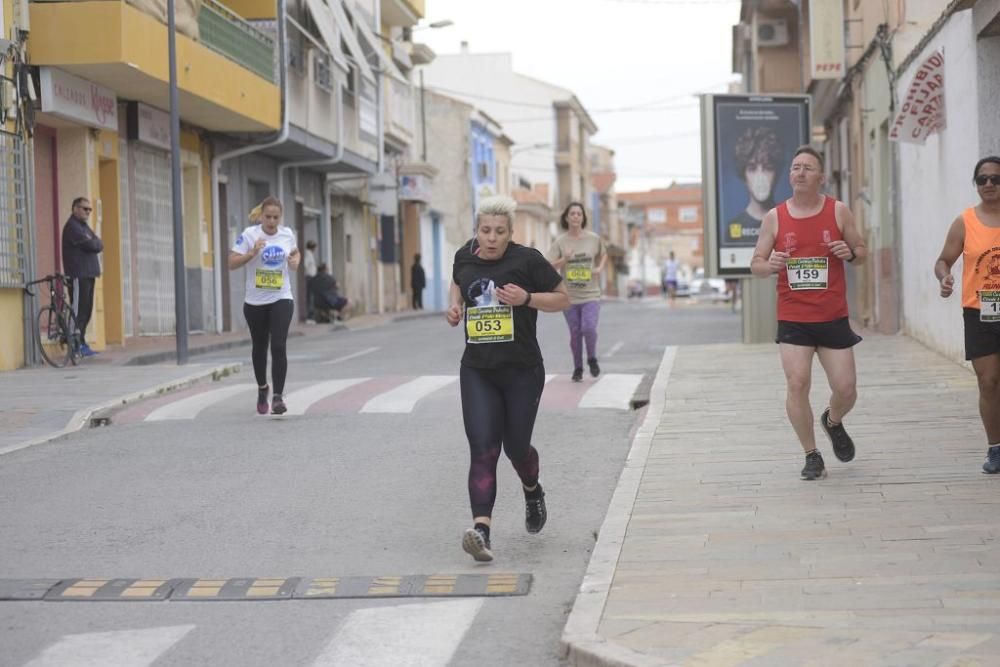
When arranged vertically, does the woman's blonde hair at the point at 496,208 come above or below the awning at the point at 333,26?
below

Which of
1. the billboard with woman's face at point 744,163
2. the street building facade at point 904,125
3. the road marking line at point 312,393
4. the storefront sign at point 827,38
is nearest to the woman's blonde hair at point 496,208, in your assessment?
the road marking line at point 312,393

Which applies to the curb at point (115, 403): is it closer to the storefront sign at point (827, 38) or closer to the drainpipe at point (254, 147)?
the drainpipe at point (254, 147)

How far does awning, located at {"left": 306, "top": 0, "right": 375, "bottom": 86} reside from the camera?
3102cm

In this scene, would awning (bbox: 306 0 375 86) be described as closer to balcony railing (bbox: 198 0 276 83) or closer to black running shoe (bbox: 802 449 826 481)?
balcony railing (bbox: 198 0 276 83)

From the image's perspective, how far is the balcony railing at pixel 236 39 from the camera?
25297mm

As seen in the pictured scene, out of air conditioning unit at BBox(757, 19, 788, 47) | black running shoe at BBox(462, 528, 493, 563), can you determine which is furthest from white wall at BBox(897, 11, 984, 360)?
air conditioning unit at BBox(757, 19, 788, 47)

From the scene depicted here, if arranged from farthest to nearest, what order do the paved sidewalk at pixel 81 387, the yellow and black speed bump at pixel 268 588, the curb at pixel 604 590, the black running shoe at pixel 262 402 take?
the black running shoe at pixel 262 402
the paved sidewalk at pixel 81 387
the yellow and black speed bump at pixel 268 588
the curb at pixel 604 590

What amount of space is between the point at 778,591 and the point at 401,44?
45626 millimetres

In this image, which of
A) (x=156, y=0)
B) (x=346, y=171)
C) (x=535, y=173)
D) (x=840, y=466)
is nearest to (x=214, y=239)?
(x=156, y=0)

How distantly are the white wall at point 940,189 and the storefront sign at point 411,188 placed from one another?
30720mm

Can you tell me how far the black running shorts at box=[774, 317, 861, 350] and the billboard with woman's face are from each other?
35.4ft

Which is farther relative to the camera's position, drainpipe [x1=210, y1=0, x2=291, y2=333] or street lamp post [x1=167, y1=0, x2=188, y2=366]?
drainpipe [x1=210, y1=0, x2=291, y2=333]

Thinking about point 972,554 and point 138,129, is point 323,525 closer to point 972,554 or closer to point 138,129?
point 972,554

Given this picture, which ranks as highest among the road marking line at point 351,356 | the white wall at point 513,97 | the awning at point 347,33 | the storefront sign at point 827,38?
the white wall at point 513,97
